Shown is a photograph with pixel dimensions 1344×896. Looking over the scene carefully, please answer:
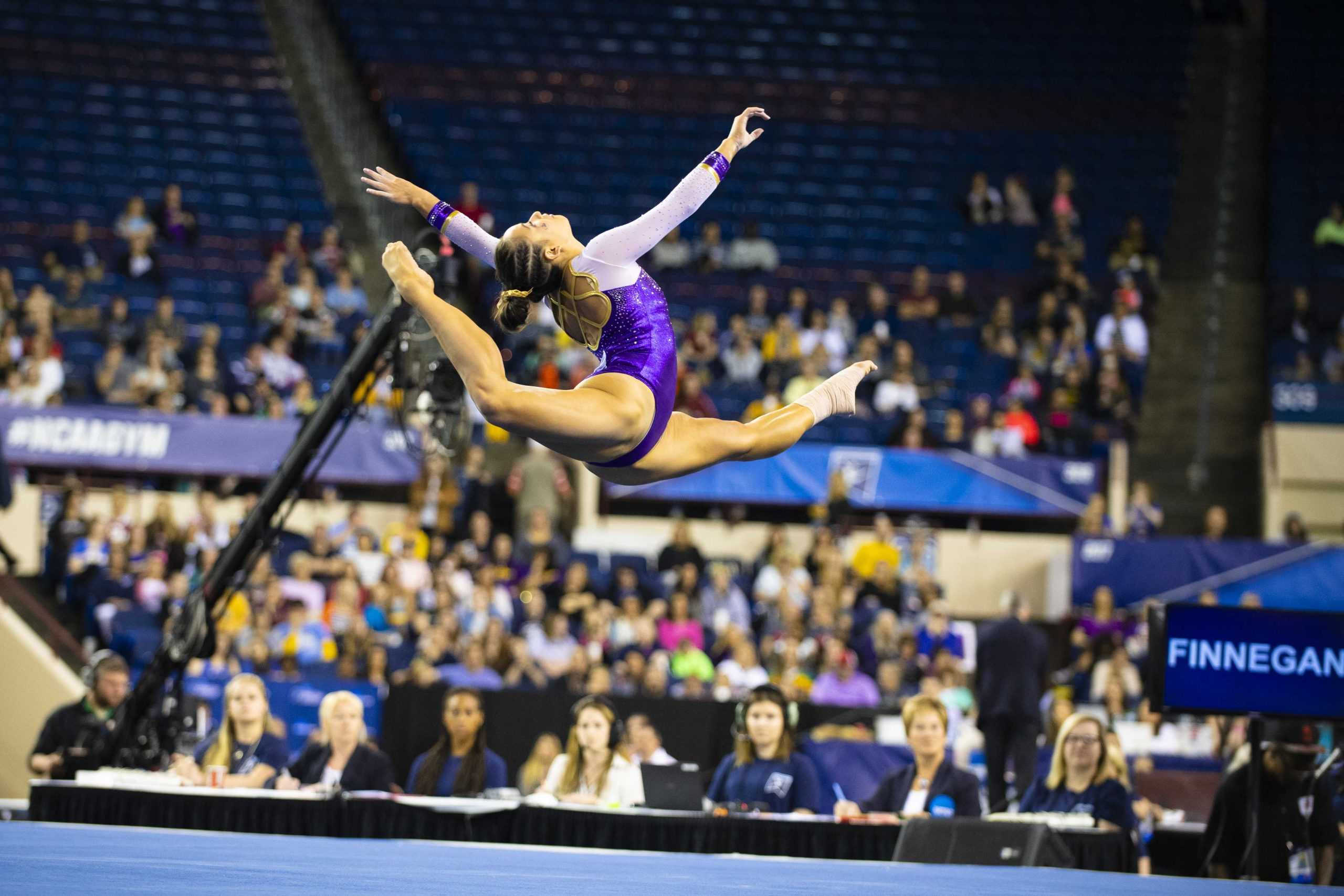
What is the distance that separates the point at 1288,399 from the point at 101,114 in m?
12.8

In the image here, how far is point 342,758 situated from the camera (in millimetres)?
7824

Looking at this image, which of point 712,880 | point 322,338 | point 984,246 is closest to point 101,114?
point 322,338

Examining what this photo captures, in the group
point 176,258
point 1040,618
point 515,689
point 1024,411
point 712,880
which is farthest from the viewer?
point 176,258

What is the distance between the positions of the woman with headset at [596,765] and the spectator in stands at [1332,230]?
12782 millimetres

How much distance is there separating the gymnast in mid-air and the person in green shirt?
13.8 meters

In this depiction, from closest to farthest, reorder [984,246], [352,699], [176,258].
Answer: [352,699], [176,258], [984,246]

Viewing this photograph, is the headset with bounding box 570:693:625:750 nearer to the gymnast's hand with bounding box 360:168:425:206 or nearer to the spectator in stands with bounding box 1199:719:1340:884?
the spectator in stands with bounding box 1199:719:1340:884

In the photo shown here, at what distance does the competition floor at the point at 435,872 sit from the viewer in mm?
4133

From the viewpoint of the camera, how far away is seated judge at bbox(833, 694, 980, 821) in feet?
24.4

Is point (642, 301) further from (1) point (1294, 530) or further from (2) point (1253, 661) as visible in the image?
(1) point (1294, 530)

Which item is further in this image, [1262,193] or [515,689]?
[1262,193]

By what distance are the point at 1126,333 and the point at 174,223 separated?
967 centimetres

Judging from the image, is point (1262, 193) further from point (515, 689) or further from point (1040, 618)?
point (515, 689)

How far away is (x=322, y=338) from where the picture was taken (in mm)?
15977
